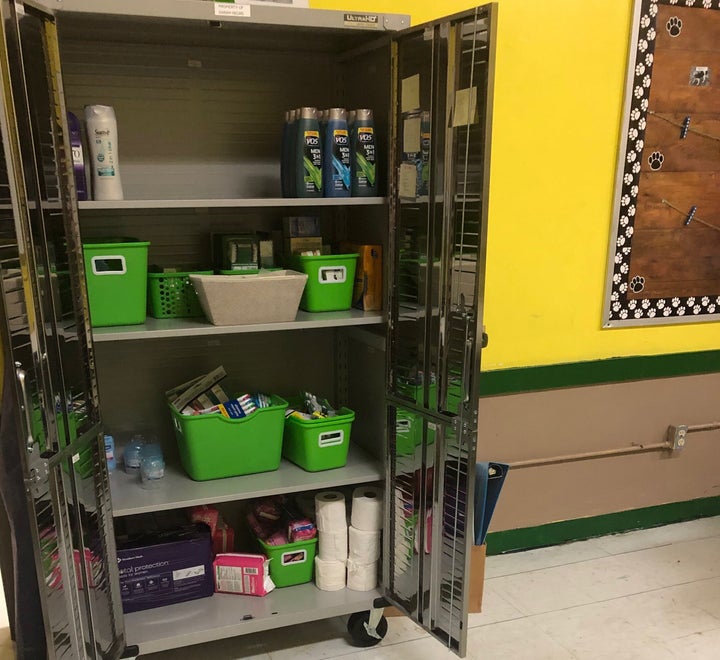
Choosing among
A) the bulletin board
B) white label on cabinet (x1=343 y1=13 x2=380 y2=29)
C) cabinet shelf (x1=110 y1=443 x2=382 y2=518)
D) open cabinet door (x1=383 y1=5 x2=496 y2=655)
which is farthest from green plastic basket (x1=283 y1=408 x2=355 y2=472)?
the bulletin board

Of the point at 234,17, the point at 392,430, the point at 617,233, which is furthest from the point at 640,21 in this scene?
the point at 392,430

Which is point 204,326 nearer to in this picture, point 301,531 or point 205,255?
point 205,255

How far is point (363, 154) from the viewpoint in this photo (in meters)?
1.81

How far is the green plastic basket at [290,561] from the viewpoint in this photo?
2043mm

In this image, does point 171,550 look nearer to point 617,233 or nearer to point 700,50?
point 617,233

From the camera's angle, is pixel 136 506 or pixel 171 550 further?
pixel 171 550

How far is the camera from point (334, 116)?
70.7 inches

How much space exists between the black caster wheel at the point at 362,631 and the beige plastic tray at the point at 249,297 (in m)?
1.00

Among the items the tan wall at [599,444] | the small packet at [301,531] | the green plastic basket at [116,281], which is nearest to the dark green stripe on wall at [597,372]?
the tan wall at [599,444]

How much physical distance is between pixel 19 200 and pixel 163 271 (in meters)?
0.56

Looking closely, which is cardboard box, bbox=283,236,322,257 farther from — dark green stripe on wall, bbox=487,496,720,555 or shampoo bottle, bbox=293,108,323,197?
dark green stripe on wall, bbox=487,496,720,555

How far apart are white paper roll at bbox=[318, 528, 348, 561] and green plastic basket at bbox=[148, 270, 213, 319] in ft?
2.61

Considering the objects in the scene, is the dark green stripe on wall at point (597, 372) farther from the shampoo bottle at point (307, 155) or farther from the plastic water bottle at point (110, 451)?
the plastic water bottle at point (110, 451)

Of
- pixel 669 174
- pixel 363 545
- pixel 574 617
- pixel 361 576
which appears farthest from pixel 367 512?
pixel 669 174
